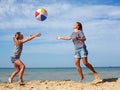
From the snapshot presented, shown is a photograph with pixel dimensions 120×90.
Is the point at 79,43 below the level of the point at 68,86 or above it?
above

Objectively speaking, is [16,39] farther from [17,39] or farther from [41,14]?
[41,14]

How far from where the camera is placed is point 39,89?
31.8 ft

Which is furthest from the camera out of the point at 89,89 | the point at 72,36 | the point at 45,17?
the point at 45,17

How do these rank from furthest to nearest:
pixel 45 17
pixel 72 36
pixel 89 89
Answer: pixel 45 17
pixel 72 36
pixel 89 89

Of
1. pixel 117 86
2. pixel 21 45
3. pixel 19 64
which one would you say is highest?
pixel 21 45

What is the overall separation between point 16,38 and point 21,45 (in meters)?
0.31

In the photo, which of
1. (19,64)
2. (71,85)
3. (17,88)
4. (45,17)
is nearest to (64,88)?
(71,85)

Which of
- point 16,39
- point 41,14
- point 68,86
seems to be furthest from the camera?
point 41,14

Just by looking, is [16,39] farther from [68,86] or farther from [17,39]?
[68,86]

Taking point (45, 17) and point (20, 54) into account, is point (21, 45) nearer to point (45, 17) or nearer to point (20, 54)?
point (20, 54)

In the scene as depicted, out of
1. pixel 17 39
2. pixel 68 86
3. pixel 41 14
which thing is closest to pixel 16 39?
pixel 17 39

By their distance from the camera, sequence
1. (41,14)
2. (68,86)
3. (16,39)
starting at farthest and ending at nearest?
(41,14) < (16,39) < (68,86)

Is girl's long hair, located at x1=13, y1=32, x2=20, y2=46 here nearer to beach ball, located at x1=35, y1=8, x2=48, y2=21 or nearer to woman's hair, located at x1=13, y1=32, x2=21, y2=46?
woman's hair, located at x1=13, y1=32, x2=21, y2=46

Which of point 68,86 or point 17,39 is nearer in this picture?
point 68,86
